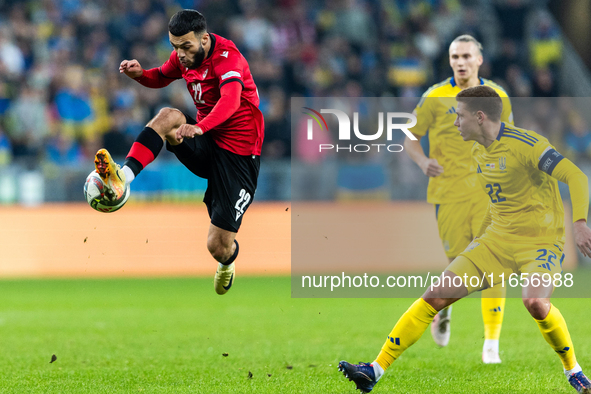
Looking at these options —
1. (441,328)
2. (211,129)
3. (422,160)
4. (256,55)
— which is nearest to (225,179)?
(211,129)

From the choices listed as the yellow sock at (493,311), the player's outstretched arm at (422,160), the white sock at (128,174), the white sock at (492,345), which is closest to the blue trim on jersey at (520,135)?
the player's outstretched arm at (422,160)

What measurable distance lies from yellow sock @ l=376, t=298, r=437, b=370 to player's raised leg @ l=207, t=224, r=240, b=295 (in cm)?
207

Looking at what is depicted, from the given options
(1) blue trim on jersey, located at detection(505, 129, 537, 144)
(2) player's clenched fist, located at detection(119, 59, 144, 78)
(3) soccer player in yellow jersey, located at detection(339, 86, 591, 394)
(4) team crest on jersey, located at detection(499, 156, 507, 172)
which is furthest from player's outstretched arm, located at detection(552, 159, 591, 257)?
(2) player's clenched fist, located at detection(119, 59, 144, 78)

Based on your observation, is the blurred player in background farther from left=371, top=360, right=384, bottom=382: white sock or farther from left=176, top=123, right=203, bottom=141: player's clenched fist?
left=371, top=360, right=384, bottom=382: white sock

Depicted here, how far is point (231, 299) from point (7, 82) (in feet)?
23.6

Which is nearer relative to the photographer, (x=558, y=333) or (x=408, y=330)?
(x=558, y=333)

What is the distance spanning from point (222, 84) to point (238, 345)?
10.5ft

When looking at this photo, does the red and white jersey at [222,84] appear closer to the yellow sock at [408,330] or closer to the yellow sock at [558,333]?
the yellow sock at [408,330]

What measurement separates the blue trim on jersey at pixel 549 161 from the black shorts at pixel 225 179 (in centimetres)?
267

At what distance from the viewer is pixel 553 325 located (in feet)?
17.8

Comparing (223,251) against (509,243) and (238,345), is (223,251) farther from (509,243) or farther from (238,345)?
(509,243)

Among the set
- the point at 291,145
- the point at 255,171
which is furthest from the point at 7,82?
the point at 255,171

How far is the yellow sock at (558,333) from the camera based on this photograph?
5.42 metres

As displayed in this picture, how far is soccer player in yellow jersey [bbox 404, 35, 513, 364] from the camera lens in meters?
→ 7.19
